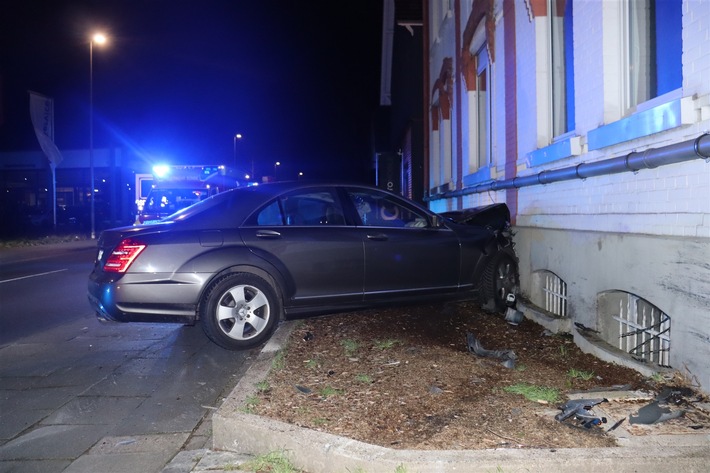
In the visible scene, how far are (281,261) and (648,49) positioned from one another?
12.5 feet

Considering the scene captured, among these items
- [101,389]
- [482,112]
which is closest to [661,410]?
[101,389]

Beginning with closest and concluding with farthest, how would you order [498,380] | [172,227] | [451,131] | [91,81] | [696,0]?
[696,0] → [498,380] → [172,227] → [451,131] → [91,81]

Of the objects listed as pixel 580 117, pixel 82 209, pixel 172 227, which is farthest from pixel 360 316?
pixel 82 209

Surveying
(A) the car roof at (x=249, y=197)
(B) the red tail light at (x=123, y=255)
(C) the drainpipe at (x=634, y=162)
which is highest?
(C) the drainpipe at (x=634, y=162)

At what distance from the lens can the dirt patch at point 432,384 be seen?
3328 mm

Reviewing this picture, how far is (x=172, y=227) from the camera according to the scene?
5.35 meters

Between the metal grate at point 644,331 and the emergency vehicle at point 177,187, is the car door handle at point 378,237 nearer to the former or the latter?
the metal grate at point 644,331

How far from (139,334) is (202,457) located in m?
3.70

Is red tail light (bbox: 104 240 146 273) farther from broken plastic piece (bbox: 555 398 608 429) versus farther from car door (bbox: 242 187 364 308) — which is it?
broken plastic piece (bbox: 555 398 608 429)

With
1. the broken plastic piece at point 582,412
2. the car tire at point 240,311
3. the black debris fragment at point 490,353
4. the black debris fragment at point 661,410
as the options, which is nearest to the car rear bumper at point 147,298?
the car tire at point 240,311

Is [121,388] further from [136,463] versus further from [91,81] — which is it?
[91,81]

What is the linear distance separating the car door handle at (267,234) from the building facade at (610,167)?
3006mm

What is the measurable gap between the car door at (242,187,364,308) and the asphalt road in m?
0.94

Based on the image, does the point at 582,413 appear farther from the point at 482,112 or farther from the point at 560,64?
the point at 482,112
